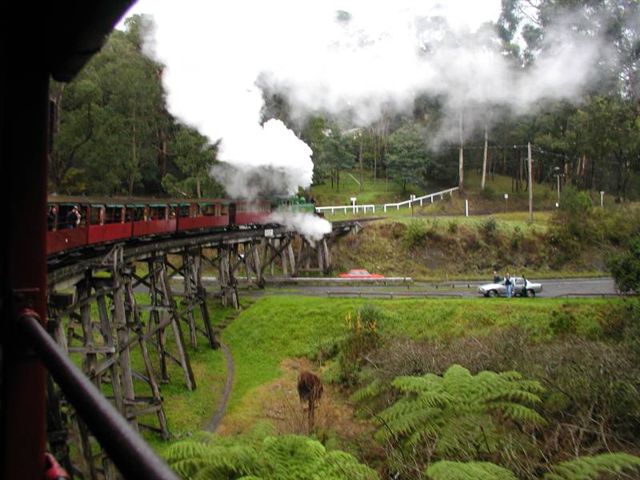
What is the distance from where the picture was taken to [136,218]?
48.6ft

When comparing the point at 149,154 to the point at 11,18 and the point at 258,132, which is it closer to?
the point at 258,132

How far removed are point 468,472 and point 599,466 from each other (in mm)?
1039

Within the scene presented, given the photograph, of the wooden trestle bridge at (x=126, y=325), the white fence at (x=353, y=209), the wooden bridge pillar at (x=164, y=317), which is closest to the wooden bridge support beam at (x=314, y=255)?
the wooden trestle bridge at (x=126, y=325)

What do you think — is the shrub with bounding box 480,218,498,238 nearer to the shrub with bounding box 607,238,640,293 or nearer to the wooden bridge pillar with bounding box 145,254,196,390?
the shrub with bounding box 607,238,640,293

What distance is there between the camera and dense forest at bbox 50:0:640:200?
2639cm

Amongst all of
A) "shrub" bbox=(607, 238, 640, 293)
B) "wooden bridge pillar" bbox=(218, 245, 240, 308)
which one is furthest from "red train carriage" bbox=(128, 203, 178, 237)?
"shrub" bbox=(607, 238, 640, 293)

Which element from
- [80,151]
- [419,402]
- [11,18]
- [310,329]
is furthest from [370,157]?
[11,18]

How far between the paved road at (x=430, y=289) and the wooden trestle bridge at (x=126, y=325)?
2.17 m

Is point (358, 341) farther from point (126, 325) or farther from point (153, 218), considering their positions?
point (153, 218)

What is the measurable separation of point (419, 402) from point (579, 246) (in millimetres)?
25084

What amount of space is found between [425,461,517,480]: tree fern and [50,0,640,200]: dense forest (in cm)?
1509

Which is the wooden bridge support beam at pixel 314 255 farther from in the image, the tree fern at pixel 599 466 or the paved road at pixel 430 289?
the tree fern at pixel 599 466

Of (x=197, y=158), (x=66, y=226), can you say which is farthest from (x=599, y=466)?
(x=197, y=158)

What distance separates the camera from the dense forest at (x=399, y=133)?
2639cm
